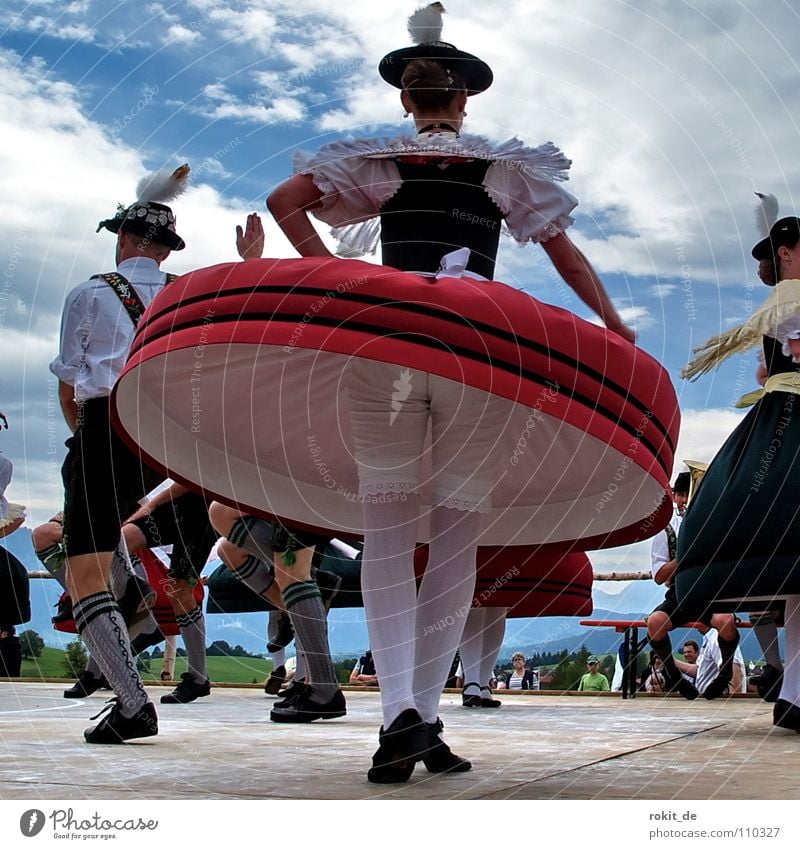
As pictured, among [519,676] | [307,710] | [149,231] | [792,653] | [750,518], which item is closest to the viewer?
[750,518]

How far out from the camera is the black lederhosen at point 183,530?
546 centimetres

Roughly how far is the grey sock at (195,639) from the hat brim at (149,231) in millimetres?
2287

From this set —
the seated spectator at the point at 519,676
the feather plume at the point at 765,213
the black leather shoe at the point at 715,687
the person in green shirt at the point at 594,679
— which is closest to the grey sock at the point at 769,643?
the black leather shoe at the point at 715,687

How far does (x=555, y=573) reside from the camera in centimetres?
640

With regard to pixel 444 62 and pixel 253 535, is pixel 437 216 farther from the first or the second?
pixel 253 535

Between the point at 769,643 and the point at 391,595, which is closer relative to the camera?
the point at 391,595

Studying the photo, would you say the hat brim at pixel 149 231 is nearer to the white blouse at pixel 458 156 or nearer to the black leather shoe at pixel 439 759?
the white blouse at pixel 458 156

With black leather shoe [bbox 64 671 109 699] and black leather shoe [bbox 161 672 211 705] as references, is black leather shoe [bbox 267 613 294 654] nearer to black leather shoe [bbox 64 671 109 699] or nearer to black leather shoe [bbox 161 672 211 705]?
black leather shoe [bbox 64 671 109 699]

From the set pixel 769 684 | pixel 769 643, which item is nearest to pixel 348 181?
pixel 769 684

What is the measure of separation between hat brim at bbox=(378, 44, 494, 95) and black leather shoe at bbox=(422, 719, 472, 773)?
60.0 inches

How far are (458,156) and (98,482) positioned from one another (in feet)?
4.58

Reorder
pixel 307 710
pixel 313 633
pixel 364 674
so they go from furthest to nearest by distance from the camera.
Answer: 1. pixel 364 674
2. pixel 313 633
3. pixel 307 710

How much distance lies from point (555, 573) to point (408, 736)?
4.26m

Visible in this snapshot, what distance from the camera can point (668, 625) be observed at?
22.1ft
